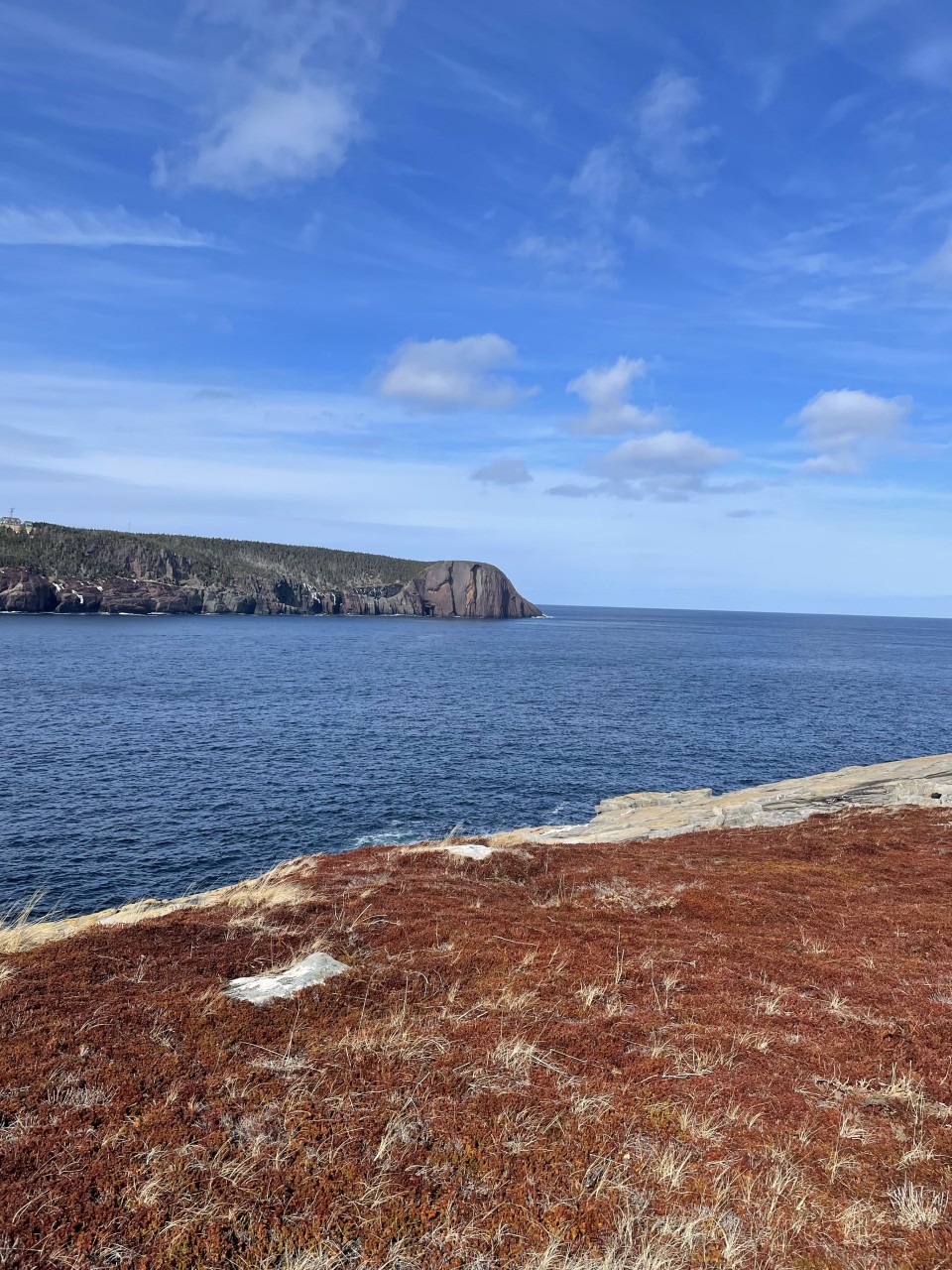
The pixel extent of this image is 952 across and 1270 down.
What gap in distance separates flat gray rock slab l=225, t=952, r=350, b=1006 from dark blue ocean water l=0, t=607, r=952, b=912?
72.2 ft

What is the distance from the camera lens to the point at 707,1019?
28.5 ft

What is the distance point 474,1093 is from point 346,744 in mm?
47997

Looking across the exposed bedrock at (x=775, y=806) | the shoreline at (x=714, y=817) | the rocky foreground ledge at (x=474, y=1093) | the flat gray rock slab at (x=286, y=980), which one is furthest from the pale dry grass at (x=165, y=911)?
the exposed bedrock at (x=775, y=806)

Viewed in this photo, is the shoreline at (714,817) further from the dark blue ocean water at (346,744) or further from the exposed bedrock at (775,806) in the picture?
the dark blue ocean water at (346,744)

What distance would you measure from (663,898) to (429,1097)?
974 centimetres

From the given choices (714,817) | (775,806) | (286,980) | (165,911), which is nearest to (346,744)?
(714,817)

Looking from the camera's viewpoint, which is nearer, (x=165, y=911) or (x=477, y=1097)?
(x=477, y=1097)

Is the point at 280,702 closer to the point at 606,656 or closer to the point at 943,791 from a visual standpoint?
the point at 943,791

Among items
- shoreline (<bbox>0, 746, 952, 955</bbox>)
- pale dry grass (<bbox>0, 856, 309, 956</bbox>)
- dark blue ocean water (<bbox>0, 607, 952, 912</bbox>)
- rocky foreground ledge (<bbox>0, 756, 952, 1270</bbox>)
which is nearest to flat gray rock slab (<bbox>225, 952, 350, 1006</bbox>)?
rocky foreground ledge (<bbox>0, 756, 952, 1270</bbox>)

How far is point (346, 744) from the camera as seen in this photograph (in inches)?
2105

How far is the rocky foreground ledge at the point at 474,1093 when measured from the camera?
5016 millimetres

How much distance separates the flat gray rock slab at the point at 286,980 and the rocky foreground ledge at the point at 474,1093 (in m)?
0.06

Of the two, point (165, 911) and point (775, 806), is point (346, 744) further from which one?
point (165, 911)

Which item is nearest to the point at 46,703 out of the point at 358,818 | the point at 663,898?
the point at 358,818
